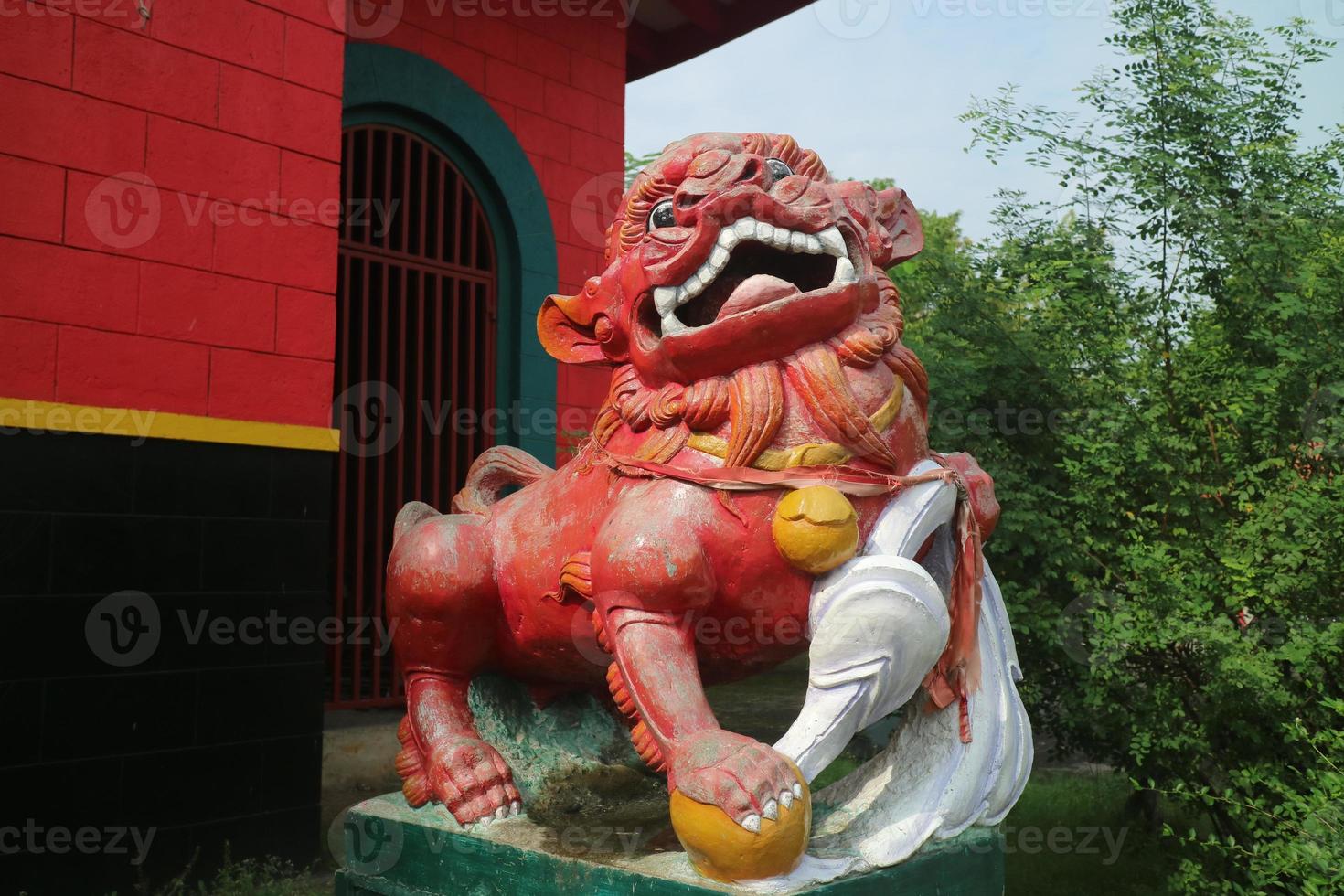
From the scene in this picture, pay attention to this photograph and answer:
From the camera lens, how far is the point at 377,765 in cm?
498

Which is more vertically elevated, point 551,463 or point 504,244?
point 504,244

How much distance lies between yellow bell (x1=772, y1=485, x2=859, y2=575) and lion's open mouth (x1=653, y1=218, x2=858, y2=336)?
0.36 metres

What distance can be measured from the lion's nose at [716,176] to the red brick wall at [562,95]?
347cm

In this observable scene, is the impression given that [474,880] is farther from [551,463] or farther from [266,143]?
[551,463]

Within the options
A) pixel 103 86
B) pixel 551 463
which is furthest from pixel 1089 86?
pixel 103 86

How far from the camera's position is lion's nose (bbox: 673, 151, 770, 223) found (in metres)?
2.02

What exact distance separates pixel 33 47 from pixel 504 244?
2.37 metres

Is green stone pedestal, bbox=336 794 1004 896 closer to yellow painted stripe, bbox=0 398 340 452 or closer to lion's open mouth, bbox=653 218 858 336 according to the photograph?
lion's open mouth, bbox=653 218 858 336

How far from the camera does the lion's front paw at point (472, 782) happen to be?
2199 mm

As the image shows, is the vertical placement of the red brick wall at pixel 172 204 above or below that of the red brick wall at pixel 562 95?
below

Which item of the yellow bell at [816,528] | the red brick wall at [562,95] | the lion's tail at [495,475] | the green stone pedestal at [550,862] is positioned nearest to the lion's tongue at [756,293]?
the yellow bell at [816,528]

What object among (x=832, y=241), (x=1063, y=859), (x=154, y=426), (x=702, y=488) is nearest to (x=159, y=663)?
(x=154, y=426)

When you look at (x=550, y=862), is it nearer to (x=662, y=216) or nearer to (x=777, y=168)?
(x=662, y=216)

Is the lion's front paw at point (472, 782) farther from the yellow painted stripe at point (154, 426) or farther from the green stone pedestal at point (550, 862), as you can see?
the yellow painted stripe at point (154, 426)
